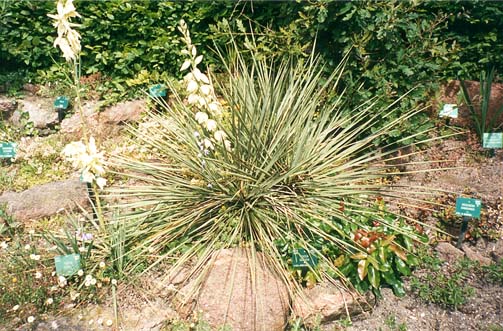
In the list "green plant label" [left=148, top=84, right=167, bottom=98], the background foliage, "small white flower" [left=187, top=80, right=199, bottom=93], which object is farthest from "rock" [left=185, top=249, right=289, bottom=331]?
"green plant label" [left=148, top=84, right=167, bottom=98]

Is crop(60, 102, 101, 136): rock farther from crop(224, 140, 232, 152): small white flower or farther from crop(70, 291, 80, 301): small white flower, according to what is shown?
crop(70, 291, 80, 301): small white flower

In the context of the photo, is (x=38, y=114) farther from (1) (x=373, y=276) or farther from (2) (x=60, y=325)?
(1) (x=373, y=276)


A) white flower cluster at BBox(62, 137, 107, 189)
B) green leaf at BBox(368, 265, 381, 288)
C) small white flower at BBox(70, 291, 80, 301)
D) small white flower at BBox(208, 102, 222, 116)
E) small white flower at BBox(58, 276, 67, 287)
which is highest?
small white flower at BBox(208, 102, 222, 116)

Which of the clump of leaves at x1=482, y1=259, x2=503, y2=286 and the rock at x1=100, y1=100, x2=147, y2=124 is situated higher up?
the rock at x1=100, y1=100, x2=147, y2=124

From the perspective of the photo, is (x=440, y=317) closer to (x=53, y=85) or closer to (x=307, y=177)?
(x=307, y=177)

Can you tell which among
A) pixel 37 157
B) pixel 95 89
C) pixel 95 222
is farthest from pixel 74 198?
pixel 95 89

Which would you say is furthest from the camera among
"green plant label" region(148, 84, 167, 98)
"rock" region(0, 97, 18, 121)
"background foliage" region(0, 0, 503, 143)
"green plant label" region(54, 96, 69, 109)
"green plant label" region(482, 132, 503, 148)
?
"rock" region(0, 97, 18, 121)

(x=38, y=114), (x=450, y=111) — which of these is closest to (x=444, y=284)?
(x=450, y=111)

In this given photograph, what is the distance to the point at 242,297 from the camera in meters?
2.73

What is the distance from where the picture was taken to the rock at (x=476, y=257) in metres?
3.17

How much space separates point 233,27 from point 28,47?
7.26 ft

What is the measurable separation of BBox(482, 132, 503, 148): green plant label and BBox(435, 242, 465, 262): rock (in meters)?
0.90

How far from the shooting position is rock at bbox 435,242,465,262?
322cm

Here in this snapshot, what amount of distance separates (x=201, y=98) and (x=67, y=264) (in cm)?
133
